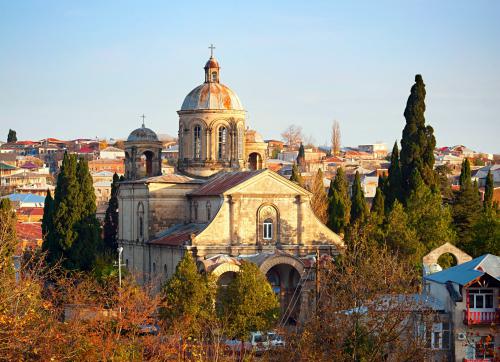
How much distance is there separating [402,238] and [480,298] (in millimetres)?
15199

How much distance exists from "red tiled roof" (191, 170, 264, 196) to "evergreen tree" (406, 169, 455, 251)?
8275 mm

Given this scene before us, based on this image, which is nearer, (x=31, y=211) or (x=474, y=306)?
(x=474, y=306)

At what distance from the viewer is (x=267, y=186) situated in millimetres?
57469

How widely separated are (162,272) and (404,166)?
14689mm

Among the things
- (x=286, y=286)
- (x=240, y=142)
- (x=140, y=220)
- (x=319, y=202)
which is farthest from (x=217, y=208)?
(x=319, y=202)

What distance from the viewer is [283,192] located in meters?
57.8

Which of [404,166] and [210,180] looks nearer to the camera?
[210,180]

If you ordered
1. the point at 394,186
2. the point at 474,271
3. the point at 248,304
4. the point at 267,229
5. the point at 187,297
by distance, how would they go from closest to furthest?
the point at 474,271
the point at 248,304
the point at 187,297
the point at 267,229
the point at 394,186

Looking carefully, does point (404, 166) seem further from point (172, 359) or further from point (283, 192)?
point (172, 359)

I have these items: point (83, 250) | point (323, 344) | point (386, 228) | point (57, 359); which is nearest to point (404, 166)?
point (386, 228)

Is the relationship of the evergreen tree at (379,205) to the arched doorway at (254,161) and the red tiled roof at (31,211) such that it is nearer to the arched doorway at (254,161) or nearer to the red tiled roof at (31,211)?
the arched doorway at (254,161)

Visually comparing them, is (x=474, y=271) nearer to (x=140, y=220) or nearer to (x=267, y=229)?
(x=267, y=229)

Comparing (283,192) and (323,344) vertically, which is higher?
(283,192)

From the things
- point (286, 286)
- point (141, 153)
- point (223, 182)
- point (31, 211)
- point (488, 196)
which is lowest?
point (286, 286)
